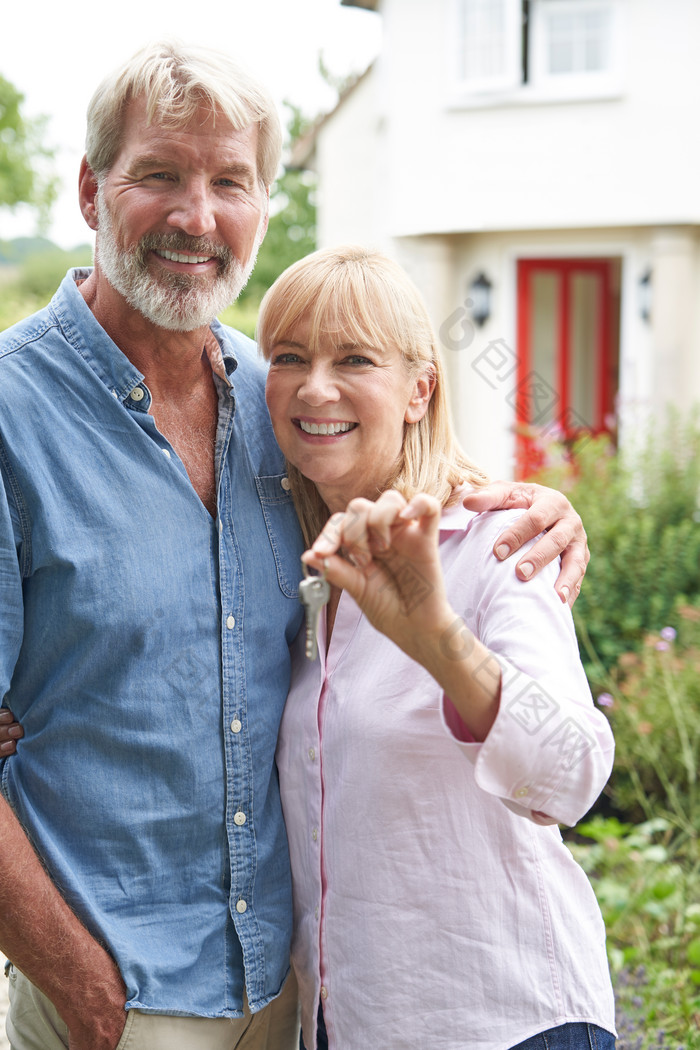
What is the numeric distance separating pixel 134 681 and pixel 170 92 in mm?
936

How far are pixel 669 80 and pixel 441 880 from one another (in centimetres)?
800

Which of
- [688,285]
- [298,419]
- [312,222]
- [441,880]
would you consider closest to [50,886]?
[441,880]

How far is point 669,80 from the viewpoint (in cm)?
792

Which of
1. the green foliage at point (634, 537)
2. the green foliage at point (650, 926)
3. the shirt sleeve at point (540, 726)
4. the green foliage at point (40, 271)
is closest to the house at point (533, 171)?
the green foliage at point (634, 537)

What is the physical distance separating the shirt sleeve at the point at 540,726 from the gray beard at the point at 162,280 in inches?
29.0

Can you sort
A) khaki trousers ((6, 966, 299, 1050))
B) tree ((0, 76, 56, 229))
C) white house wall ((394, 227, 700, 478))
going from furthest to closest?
1. tree ((0, 76, 56, 229))
2. white house wall ((394, 227, 700, 478))
3. khaki trousers ((6, 966, 299, 1050))

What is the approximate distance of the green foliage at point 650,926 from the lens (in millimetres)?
2576

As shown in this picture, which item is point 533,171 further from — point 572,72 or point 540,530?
point 540,530

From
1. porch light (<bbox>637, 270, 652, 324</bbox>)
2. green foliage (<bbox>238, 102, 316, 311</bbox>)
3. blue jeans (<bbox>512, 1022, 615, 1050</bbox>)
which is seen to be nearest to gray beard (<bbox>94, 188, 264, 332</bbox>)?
blue jeans (<bbox>512, 1022, 615, 1050</bbox>)

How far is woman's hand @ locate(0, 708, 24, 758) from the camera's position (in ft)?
5.17

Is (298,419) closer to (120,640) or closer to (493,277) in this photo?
(120,640)

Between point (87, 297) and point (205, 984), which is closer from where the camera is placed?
point (205, 984)

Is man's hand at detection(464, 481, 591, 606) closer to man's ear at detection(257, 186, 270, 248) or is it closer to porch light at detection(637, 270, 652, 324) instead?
man's ear at detection(257, 186, 270, 248)

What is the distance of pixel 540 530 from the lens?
5.06 ft
